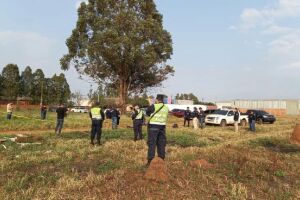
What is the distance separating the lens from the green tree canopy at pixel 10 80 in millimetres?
80175

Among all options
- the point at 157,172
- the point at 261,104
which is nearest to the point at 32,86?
the point at 261,104

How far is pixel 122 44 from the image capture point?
1676 inches

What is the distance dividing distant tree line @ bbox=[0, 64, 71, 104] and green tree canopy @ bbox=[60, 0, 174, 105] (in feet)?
123

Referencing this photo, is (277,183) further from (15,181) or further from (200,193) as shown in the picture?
(15,181)

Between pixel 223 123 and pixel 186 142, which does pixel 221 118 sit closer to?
pixel 223 123

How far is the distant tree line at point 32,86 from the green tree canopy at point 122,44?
3752 cm

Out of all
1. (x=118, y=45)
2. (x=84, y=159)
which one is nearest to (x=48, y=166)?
(x=84, y=159)

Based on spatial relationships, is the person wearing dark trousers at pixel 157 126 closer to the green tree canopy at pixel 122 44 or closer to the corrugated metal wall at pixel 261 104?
the green tree canopy at pixel 122 44

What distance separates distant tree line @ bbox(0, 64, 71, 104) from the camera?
80.4 metres

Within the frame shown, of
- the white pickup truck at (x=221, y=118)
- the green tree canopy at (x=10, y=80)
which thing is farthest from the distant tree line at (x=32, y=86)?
the white pickup truck at (x=221, y=118)

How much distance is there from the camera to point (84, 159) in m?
11.7

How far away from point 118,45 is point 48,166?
1296 inches

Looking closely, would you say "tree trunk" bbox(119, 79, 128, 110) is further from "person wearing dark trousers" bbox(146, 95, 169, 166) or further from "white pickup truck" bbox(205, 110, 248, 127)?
"person wearing dark trousers" bbox(146, 95, 169, 166)

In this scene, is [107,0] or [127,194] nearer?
[127,194]
